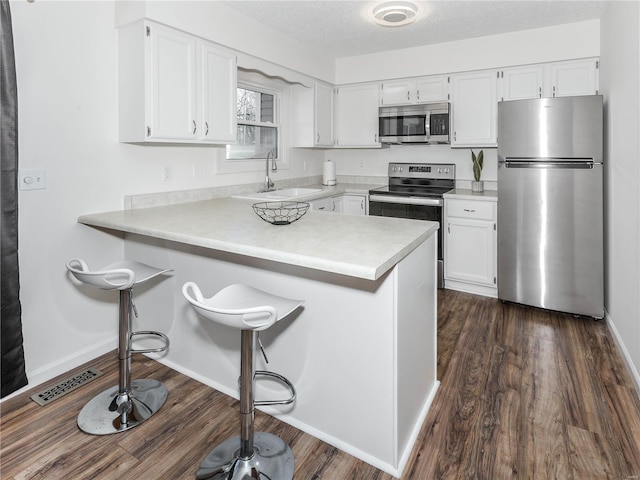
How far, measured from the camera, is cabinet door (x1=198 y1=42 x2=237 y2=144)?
2.87m

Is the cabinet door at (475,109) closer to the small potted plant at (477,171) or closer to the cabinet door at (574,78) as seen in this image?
the small potted plant at (477,171)

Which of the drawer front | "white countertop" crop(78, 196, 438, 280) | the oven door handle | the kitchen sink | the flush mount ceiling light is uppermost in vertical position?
the flush mount ceiling light

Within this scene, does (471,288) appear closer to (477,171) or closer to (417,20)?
(477,171)

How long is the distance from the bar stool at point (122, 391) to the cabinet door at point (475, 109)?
3.14m

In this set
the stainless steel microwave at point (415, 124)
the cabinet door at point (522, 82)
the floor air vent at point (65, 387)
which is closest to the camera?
the floor air vent at point (65, 387)

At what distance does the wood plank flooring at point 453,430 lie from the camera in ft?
5.52

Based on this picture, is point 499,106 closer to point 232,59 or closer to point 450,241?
point 450,241

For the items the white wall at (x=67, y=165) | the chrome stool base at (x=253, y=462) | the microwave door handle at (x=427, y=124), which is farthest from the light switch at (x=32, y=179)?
the microwave door handle at (x=427, y=124)

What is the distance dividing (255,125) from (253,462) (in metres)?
3.10

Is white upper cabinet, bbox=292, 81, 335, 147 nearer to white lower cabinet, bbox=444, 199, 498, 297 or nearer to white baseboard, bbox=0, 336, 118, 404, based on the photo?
white lower cabinet, bbox=444, 199, 498, 297

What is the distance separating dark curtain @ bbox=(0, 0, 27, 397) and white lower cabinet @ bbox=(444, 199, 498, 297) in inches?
128

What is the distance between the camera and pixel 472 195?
377 cm

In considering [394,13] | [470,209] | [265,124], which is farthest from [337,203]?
[394,13]

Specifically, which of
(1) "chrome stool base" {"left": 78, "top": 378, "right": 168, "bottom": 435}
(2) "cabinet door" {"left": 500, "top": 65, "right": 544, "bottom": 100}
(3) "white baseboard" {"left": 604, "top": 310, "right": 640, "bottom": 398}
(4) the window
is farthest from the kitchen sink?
(3) "white baseboard" {"left": 604, "top": 310, "right": 640, "bottom": 398}
